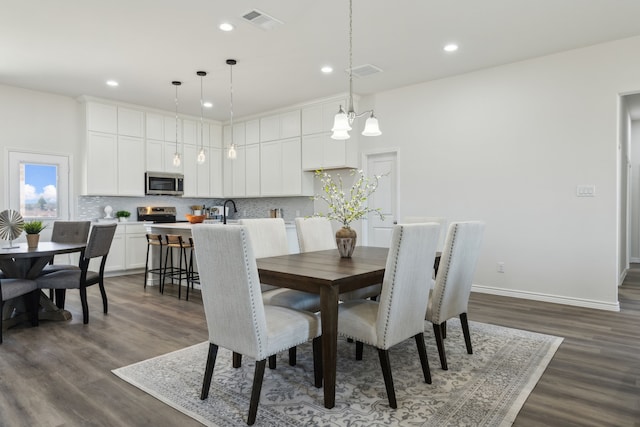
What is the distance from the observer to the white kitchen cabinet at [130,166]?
6375mm

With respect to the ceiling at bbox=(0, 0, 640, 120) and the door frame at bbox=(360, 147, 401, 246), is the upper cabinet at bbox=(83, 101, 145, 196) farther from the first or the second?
the door frame at bbox=(360, 147, 401, 246)

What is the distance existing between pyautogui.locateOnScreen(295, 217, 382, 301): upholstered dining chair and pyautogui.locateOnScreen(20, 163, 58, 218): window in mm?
4466

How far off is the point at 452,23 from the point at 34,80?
5.26 meters

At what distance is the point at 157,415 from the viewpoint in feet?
6.82

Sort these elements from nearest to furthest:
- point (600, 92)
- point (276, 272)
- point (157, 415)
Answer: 1. point (157, 415)
2. point (276, 272)
3. point (600, 92)

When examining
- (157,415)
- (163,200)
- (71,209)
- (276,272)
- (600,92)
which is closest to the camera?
(157,415)

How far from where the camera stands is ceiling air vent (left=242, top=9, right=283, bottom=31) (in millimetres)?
3488

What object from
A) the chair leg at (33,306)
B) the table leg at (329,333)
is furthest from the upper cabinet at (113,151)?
the table leg at (329,333)

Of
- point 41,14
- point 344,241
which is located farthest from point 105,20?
point 344,241

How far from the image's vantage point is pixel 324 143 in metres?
6.22

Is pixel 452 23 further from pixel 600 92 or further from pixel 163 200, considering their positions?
pixel 163 200

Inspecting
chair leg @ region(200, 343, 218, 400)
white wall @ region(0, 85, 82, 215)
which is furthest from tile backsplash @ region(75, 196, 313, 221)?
chair leg @ region(200, 343, 218, 400)

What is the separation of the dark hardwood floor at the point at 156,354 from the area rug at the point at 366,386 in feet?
0.34

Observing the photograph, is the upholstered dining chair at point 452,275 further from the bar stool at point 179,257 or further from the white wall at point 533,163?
the bar stool at point 179,257
